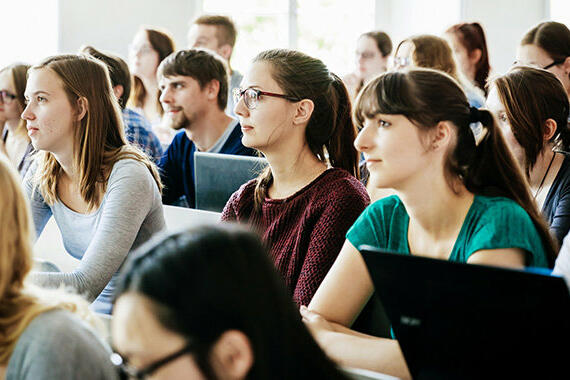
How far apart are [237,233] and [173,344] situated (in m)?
0.14

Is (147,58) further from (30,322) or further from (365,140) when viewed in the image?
(30,322)

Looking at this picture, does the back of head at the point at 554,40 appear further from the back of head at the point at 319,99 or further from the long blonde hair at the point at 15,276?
the long blonde hair at the point at 15,276

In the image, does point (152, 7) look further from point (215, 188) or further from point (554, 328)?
point (554, 328)

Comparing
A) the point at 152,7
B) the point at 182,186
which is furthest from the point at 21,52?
the point at 182,186

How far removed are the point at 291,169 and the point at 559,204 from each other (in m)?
0.84

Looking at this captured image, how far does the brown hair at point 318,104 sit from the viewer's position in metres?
2.20

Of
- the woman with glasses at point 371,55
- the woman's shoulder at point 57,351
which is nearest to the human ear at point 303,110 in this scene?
the woman's shoulder at point 57,351

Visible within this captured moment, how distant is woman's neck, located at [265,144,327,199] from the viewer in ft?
7.04

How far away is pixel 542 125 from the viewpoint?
7.73ft

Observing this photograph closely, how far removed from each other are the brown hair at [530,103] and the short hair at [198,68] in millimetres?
1544

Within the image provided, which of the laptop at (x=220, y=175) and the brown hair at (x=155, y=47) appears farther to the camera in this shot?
the brown hair at (x=155, y=47)

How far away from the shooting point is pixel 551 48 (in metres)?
3.37

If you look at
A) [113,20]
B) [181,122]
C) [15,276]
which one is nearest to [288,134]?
[15,276]

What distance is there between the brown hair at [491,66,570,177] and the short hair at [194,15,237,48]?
2.72 m
